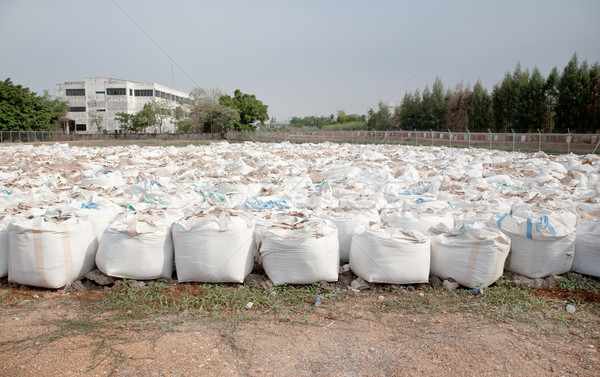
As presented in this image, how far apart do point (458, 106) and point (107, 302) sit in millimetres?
30745

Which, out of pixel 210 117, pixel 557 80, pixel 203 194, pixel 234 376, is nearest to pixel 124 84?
pixel 210 117

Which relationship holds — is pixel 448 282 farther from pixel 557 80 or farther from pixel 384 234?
pixel 557 80

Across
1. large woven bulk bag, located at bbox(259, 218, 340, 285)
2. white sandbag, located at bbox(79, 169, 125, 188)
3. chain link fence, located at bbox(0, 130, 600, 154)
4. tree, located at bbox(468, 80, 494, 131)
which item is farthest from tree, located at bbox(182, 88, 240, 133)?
large woven bulk bag, located at bbox(259, 218, 340, 285)

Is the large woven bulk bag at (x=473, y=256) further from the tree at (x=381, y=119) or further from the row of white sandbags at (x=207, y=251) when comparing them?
the tree at (x=381, y=119)

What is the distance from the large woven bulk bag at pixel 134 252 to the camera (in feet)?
9.77

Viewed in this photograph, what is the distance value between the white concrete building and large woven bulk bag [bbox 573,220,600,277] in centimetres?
4905

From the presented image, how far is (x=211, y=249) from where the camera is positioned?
2941 millimetres

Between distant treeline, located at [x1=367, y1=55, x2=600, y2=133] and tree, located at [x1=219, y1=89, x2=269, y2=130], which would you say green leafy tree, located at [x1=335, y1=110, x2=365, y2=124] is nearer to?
tree, located at [x1=219, y1=89, x2=269, y2=130]

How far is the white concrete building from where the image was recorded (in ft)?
161

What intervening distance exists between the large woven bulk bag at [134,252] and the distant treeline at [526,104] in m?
24.1

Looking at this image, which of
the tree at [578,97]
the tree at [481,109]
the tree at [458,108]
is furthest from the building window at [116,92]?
the tree at [578,97]

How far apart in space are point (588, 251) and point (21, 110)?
1610 inches

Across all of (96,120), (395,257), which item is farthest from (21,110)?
(395,257)

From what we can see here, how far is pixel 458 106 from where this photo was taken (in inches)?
1165
